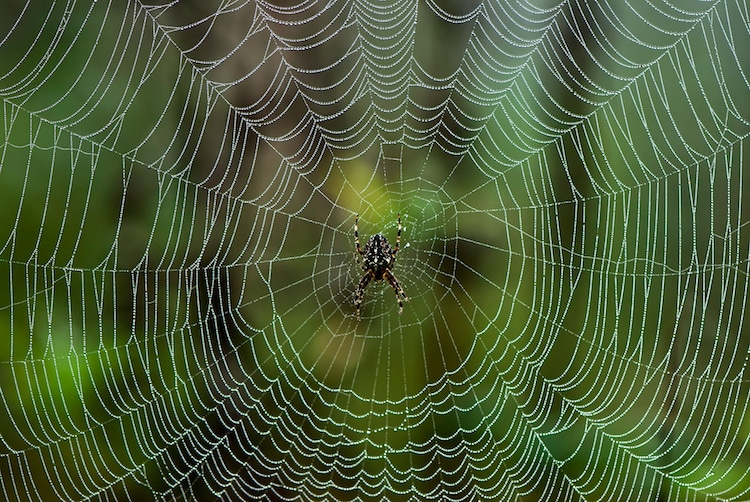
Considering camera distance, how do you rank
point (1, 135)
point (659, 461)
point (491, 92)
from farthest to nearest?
1. point (491, 92)
2. point (659, 461)
3. point (1, 135)

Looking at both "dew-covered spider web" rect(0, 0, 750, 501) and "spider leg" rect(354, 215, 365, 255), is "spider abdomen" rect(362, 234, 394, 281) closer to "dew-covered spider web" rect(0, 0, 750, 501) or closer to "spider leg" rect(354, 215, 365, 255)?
"spider leg" rect(354, 215, 365, 255)

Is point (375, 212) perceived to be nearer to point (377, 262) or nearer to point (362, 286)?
point (377, 262)

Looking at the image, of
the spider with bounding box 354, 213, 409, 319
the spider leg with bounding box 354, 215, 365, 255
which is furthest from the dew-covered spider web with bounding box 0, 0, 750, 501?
the spider with bounding box 354, 213, 409, 319

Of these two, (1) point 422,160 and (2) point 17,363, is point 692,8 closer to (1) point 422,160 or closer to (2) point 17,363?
(1) point 422,160

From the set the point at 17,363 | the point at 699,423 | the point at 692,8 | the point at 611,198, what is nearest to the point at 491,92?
the point at 611,198

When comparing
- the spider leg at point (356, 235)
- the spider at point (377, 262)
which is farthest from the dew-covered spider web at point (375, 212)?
the spider at point (377, 262)

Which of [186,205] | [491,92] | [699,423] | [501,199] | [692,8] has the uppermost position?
[692,8]
